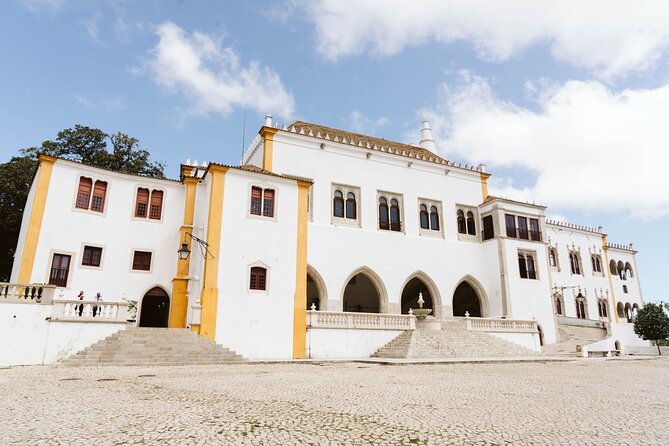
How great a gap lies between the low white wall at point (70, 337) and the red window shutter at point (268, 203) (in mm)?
7432

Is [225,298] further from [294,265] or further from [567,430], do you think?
[567,430]

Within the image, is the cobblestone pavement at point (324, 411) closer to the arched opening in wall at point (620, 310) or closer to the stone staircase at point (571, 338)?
the stone staircase at point (571, 338)

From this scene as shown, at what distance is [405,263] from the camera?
24.4 m

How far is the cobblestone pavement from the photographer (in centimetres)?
438

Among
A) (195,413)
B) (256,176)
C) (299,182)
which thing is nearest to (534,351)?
(299,182)

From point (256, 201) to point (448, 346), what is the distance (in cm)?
1048

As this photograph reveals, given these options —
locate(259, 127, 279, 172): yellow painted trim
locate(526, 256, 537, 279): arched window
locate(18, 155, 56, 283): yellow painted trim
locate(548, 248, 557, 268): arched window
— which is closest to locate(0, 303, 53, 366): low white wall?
locate(18, 155, 56, 283): yellow painted trim

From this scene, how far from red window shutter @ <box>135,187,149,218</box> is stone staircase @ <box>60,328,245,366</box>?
658 centimetres

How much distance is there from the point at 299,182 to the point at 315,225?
3541 millimetres

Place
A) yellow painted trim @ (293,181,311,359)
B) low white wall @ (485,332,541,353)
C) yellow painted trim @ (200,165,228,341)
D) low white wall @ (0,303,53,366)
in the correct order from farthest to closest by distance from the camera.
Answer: low white wall @ (485,332,541,353) < yellow painted trim @ (293,181,311,359) < yellow painted trim @ (200,165,228,341) < low white wall @ (0,303,53,366)

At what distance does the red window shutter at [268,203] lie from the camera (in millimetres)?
18703

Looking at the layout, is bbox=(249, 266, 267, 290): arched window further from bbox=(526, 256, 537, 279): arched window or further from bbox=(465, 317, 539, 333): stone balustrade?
bbox=(526, 256, 537, 279): arched window

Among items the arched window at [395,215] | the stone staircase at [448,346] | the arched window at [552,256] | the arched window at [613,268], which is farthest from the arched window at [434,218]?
the arched window at [613,268]

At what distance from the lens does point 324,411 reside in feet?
18.7
